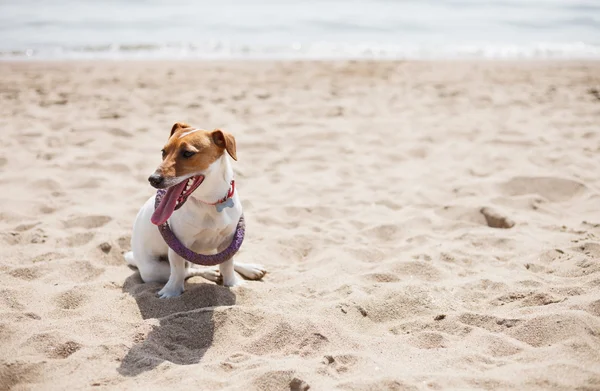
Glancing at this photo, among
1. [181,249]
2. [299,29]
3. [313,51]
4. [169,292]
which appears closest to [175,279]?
[169,292]

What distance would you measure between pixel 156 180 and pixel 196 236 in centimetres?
57

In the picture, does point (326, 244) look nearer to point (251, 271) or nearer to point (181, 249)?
point (251, 271)

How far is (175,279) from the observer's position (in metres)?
3.47

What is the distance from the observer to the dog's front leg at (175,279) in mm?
3434

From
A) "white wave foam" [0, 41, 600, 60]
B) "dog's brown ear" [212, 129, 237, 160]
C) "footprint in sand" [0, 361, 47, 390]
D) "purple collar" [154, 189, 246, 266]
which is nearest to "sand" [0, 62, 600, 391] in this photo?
"footprint in sand" [0, 361, 47, 390]

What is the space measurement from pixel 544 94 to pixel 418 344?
686 cm

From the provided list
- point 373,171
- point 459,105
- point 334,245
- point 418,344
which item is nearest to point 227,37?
point 459,105

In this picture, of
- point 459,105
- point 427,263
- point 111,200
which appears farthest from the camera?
point 459,105

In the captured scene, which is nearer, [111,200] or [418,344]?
[418,344]

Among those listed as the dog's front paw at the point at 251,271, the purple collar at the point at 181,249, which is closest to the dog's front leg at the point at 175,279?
the purple collar at the point at 181,249

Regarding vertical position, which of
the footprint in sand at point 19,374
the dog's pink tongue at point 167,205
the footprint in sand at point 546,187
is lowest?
the footprint in sand at point 19,374

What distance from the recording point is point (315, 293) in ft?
11.7

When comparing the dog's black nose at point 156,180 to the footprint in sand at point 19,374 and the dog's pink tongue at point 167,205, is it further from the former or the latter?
the footprint in sand at point 19,374

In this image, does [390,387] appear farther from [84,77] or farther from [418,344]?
[84,77]
